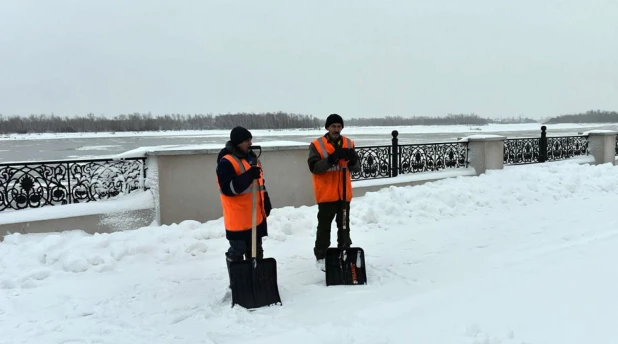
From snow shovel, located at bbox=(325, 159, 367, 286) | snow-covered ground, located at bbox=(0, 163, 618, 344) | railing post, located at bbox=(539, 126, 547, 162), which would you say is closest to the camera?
snow-covered ground, located at bbox=(0, 163, 618, 344)

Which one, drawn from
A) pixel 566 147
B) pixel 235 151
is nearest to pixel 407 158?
pixel 566 147

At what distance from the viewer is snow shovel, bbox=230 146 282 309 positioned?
4.16 m

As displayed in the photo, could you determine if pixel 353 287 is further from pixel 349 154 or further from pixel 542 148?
pixel 542 148

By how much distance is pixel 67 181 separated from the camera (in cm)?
675

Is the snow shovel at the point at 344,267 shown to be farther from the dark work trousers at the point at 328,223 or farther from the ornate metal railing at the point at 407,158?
the ornate metal railing at the point at 407,158

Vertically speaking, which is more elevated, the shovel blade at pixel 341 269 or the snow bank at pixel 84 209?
the snow bank at pixel 84 209

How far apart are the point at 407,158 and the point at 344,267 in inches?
252

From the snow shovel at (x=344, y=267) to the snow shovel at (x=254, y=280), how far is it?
2.29 ft

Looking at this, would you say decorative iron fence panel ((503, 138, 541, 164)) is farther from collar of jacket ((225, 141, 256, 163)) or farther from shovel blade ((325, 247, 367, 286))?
collar of jacket ((225, 141, 256, 163))

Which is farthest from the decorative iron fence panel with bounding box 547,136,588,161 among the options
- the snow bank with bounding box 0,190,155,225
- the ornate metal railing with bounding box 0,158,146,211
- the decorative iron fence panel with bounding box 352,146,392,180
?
the ornate metal railing with bounding box 0,158,146,211

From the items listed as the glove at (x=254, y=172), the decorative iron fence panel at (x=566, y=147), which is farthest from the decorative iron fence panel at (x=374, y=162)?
the decorative iron fence panel at (x=566, y=147)

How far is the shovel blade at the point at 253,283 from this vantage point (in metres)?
4.16

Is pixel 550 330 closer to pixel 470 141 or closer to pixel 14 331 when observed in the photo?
pixel 14 331

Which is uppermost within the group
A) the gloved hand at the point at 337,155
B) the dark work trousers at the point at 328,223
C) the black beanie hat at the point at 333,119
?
the black beanie hat at the point at 333,119
